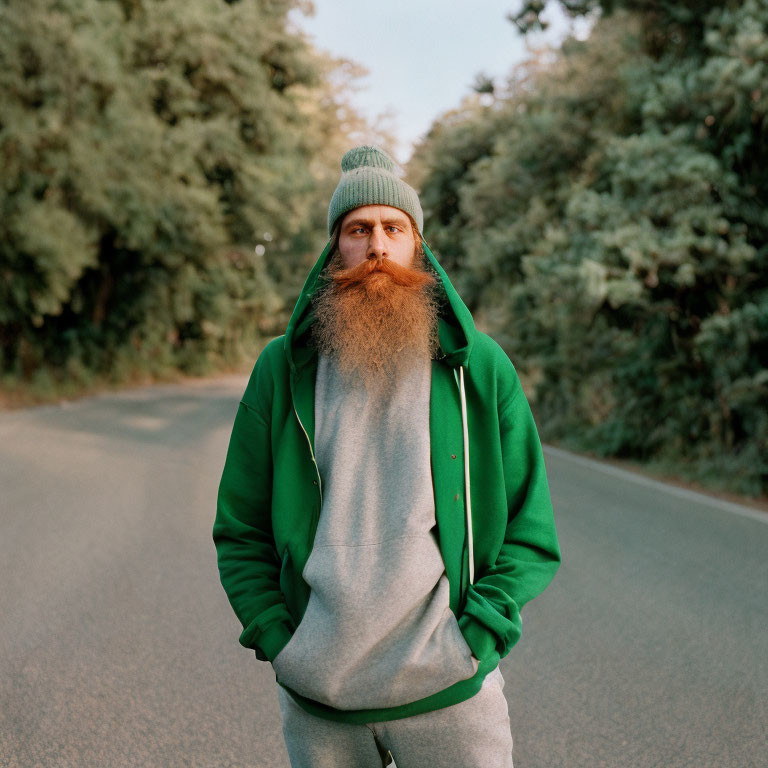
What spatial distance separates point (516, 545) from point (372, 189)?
0.86 m

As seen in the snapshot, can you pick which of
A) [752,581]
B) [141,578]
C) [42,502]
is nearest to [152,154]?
[42,502]

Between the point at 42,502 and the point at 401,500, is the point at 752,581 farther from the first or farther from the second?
the point at 42,502

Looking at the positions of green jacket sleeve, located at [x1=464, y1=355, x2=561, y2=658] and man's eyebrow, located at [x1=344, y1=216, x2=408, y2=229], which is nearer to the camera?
green jacket sleeve, located at [x1=464, y1=355, x2=561, y2=658]

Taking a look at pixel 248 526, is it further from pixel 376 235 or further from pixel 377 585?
pixel 376 235

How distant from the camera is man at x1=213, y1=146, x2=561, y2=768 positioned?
174 cm

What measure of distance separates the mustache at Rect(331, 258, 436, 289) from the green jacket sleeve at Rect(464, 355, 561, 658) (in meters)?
0.28

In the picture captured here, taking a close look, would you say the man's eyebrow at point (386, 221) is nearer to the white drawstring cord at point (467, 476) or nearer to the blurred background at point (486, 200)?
the white drawstring cord at point (467, 476)

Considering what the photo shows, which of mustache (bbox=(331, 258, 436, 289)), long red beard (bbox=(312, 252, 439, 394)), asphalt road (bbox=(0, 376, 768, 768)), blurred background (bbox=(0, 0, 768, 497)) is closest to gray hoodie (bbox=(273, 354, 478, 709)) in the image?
long red beard (bbox=(312, 252, 439, 394))

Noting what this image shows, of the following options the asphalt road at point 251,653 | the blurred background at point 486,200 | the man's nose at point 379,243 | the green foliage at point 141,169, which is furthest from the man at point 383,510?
the green foliage at point 141,169

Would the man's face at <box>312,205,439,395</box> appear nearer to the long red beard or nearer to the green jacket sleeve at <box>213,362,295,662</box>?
the long red beard

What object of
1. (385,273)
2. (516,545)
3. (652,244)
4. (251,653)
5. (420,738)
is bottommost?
(251,653)

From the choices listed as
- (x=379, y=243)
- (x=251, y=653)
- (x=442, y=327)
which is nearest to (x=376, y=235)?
(x=379, y=243)

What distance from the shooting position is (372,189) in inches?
79.5

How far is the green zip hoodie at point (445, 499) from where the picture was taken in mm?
1823
